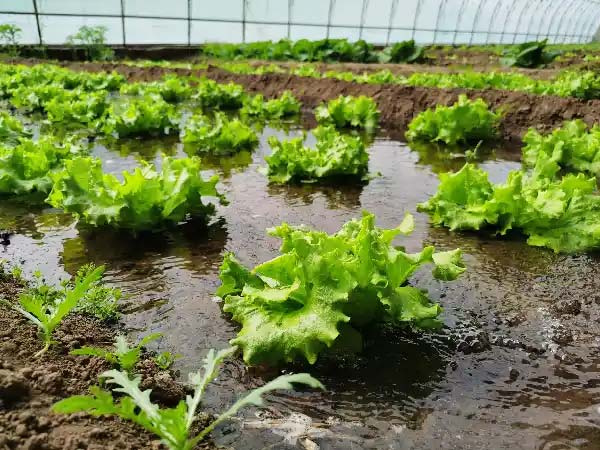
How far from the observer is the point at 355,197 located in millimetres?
6477

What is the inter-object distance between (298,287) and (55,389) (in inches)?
47.4

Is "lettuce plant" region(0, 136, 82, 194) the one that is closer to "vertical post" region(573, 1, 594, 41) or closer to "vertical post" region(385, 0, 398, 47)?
"vertical post" region(385, 0, 398, 47)

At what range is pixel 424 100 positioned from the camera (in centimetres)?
1221

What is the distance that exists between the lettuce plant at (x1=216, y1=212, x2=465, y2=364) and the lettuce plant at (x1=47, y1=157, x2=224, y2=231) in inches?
61.6

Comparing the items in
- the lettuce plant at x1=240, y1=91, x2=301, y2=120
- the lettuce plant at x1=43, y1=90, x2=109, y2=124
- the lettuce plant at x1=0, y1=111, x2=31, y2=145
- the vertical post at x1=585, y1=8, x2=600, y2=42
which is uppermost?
the lettuce plant at x1=0, y1=111, x2=31, y2=145

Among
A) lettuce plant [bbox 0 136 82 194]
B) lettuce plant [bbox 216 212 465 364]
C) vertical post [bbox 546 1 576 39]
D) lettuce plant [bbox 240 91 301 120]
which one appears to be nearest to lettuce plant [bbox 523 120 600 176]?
lettuce plant [bbox 216 212 465 364]

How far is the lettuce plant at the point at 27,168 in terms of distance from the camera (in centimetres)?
551

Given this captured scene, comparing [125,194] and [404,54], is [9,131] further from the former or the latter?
[404,54]

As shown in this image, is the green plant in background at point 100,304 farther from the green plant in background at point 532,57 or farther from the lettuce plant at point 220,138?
the green plant in background at point 532,57

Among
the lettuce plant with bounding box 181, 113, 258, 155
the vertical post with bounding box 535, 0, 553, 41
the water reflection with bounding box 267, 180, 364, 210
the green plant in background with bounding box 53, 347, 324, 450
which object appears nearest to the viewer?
the green plant in background with bounding box 53, 347, 324, 450

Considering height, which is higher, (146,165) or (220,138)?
(146,165)

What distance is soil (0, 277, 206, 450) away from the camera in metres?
1.92

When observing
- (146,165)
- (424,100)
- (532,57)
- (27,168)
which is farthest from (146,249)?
(532,57)

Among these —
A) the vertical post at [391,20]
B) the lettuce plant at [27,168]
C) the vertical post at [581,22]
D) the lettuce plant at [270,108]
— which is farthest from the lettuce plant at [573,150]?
the vertical post at [581,22]
